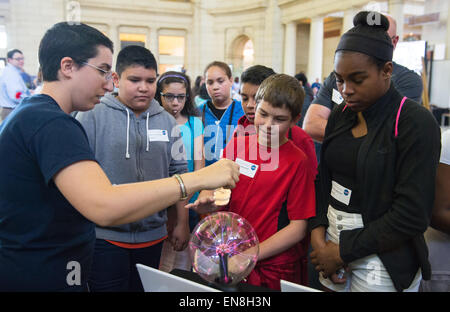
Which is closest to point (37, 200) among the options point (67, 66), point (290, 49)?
point (67, 66)

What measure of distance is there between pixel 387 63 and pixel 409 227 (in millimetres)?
602

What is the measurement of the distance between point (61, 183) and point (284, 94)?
1.04 m

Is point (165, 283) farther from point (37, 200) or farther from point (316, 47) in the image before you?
point (316, 47)

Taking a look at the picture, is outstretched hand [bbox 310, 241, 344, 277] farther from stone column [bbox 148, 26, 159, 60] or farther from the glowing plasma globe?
stone column [bbox 148, 26, 159, 60]

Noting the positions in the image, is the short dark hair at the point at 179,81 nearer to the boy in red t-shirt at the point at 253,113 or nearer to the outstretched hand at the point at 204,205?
the boy in red t-shirt at the point at 253,113

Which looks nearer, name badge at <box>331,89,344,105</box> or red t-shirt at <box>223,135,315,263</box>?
red t-shirt at <box>223,135,315,263</box>

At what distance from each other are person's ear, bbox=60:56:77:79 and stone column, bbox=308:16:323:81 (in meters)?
15.4

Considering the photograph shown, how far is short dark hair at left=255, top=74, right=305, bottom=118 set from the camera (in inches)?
62.2

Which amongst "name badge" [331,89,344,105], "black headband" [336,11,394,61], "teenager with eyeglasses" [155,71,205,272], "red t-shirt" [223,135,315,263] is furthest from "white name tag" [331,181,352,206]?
"teenager with eyeglasses" [155,71,205,272]

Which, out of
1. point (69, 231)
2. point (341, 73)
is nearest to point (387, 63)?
point (341, 73)

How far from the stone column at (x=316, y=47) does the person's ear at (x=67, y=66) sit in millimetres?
15450

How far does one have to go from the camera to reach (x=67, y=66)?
1.21m

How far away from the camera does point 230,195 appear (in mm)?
1632
